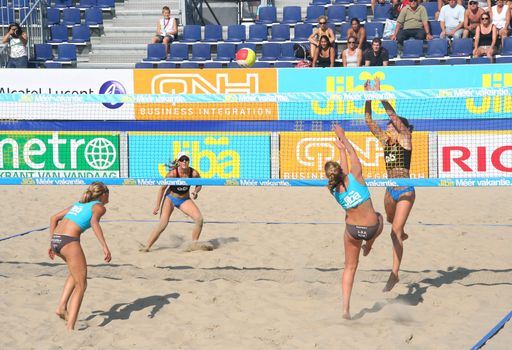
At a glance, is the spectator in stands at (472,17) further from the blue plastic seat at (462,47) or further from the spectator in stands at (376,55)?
the spectator in stands at (376,55)

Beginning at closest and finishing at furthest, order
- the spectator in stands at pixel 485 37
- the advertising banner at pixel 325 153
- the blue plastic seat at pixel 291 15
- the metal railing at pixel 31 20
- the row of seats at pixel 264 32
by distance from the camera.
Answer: the advertising banner at pixel 325 153, the spectator in stands at pixel 485 37, the row of seats at pixel 264 32, the blue plastic seat at pixel 291 15, the metal railing at pixel 31 20

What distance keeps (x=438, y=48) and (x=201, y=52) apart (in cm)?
552

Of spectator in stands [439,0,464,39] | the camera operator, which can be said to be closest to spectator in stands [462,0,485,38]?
spectator in stands [439,0,464,39]

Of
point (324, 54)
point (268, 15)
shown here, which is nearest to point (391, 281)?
point (324, 54)

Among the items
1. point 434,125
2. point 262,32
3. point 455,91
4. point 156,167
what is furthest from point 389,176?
point 262,32

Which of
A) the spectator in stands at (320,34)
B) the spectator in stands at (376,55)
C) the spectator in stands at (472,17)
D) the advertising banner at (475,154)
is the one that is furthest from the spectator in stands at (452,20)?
the advertising banner at (475,154)

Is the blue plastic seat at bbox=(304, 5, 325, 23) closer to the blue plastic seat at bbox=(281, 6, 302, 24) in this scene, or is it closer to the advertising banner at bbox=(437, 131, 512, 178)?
the blue plastic seat at bbox=(281, 6, 302, 24)

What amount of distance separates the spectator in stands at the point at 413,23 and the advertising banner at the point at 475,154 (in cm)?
369

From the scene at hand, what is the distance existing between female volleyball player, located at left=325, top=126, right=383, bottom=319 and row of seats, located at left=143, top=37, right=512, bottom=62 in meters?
10.7

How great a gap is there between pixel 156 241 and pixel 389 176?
465 cm

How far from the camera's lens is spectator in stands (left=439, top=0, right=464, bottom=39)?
18.8 meters

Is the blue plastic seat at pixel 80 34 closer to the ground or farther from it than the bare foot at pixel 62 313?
farther from it

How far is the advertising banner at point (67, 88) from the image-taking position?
55.2 ft

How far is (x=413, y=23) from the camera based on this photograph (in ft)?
61.7
